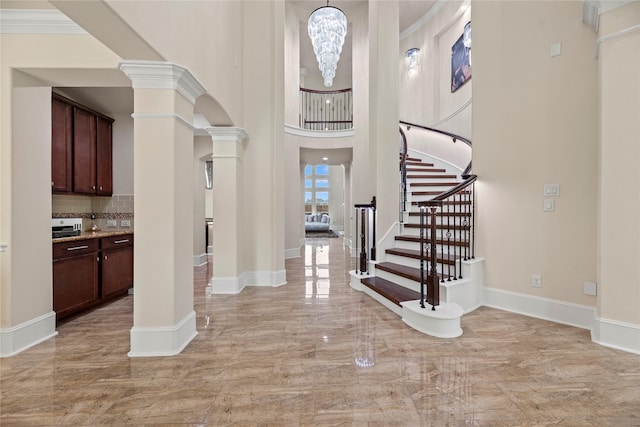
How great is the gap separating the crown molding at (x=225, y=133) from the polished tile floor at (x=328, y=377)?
2396 millimetres

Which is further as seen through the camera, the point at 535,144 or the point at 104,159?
the point at 104,159

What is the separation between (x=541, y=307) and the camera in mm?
3154

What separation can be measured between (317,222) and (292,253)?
24.8 feet

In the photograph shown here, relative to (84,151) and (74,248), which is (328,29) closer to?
(84,151)

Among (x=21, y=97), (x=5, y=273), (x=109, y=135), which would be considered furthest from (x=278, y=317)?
(x=109, y=135)

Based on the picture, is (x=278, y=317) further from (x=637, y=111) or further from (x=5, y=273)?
(x=637, y=111)

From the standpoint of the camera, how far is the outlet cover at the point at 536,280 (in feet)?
10.4

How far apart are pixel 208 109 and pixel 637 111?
403 centimetres

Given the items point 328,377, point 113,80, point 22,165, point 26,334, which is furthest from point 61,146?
point 328,377

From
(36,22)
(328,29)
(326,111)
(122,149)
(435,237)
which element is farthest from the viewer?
(326,111)

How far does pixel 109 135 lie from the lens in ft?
13.7

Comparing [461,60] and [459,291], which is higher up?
[461,60]

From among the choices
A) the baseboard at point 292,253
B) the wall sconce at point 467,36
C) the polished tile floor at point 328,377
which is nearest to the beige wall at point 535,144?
the polished tile floor at point 328,377

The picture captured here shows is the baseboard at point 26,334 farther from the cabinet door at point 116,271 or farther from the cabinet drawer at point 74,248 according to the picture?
the cabinet door at point 116,271
